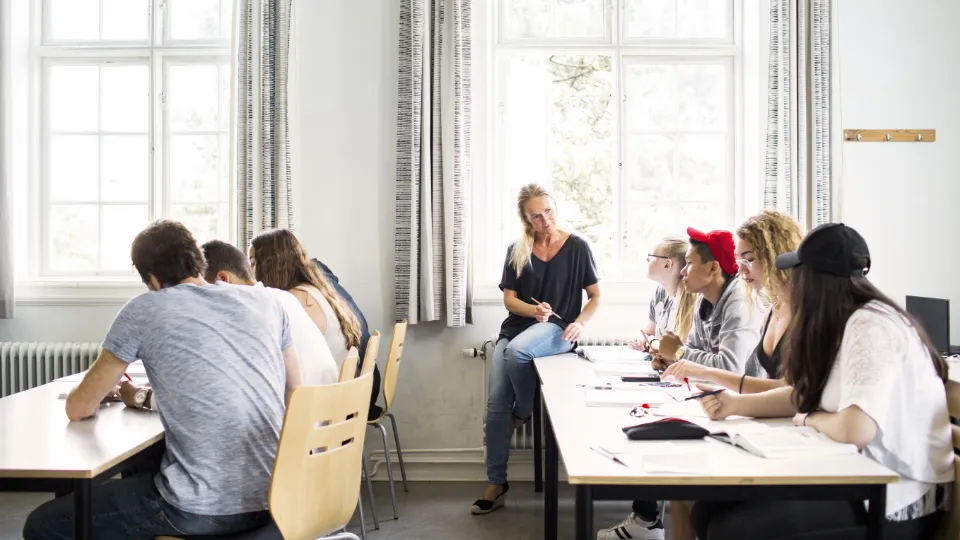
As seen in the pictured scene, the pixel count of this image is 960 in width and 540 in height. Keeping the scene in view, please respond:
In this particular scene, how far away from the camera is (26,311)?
445 cm

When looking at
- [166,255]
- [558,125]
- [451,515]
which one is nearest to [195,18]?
[558,125]

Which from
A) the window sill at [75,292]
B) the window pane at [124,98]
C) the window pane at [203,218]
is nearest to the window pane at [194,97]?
the window pane at [124,98]

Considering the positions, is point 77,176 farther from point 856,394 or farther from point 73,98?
point 856,394

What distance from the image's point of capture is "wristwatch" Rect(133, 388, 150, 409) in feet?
8.01

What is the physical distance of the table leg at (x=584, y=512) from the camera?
5.52 feet

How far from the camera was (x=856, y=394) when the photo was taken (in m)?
1.80

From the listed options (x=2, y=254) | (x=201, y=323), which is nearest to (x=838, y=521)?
(x=201, y=323)

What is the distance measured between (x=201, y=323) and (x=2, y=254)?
2.97 meters

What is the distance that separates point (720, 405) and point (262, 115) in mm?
3025

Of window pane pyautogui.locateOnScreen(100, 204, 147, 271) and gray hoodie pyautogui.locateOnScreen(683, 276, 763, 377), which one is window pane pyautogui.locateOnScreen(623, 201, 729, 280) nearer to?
gray hoodie pyautogui.locateOnScreen(683, 276, 763, 377)

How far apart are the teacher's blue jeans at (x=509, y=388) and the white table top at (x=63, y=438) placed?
176cm

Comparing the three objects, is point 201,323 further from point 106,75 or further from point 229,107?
point 106,75

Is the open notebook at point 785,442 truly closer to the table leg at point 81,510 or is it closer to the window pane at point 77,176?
the table leg at point 81,510

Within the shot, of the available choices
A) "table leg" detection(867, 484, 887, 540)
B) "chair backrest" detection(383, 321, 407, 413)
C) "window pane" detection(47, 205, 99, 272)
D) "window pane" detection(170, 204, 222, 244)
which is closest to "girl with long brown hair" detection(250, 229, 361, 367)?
"chair backrest" detection(383, 321, 407, 413)
